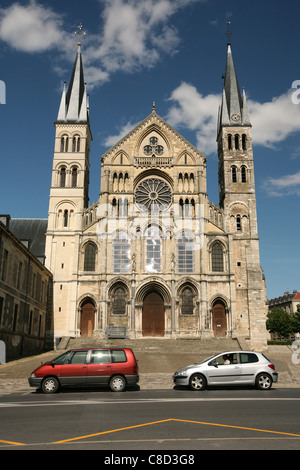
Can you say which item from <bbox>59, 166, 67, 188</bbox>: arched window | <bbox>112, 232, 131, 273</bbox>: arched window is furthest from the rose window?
<bbox>59, 166, 67, 188</bbox>: arched window

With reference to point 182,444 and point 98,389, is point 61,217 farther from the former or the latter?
point 182,444

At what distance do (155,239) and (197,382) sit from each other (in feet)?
80.1

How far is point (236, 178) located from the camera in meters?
40.7

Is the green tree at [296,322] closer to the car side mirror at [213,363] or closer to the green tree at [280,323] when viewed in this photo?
the green tree at [280,323]

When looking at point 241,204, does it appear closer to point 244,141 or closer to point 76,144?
point 244,141

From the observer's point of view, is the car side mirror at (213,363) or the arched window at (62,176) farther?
the arched window at (62,176)

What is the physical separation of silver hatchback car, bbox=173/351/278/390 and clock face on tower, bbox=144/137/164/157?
28851 millimetres

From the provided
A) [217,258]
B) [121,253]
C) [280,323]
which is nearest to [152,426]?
[121,253]

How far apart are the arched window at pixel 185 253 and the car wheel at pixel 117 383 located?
23.2m

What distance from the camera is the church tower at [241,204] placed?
1455 inches

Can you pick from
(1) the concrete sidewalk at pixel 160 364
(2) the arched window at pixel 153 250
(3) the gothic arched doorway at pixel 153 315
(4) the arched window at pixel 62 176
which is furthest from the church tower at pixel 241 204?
(4) the arched window at pixel 62 176

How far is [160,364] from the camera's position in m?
24.1

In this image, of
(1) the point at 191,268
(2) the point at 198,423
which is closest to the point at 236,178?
(1) the point at 191,268

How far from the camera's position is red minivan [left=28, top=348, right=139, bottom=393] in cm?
1474
